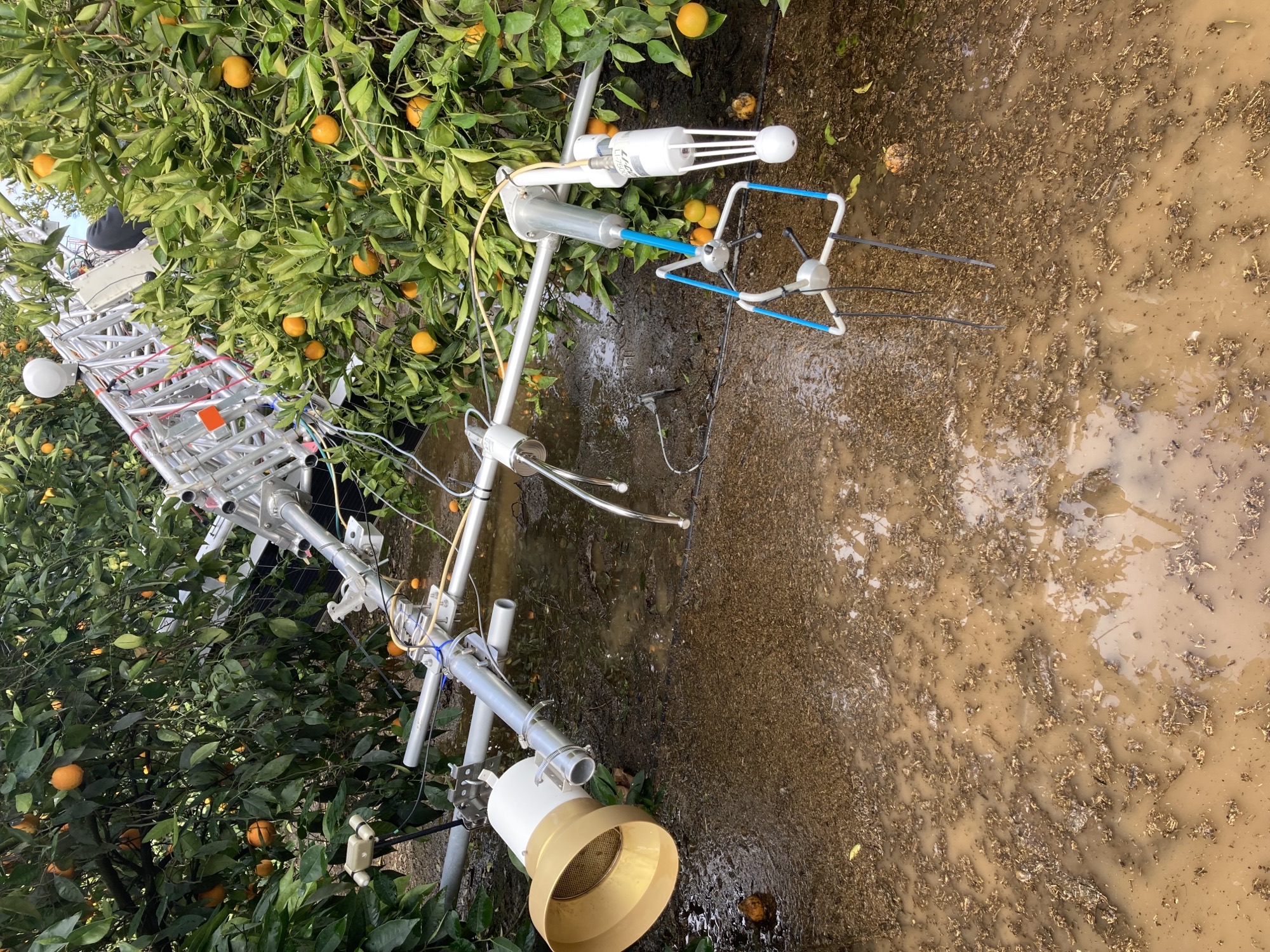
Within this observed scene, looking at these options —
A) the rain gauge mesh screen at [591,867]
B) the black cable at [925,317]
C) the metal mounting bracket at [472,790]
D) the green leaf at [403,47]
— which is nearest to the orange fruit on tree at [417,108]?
the green leaf at [403,47]

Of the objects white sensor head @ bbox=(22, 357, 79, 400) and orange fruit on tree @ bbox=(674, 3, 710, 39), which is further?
white sensor head @ bbox=(22, 357, 79, 400)

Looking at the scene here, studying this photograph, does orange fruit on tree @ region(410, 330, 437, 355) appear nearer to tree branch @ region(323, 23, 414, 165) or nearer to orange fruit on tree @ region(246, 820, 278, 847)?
tree branch @ region(323, 23, 414, 165)

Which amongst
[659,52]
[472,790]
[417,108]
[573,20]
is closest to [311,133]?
[417,108]

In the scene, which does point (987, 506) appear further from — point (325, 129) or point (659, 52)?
point (325, 129)

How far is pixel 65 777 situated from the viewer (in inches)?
77.2

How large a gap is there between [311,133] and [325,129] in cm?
11

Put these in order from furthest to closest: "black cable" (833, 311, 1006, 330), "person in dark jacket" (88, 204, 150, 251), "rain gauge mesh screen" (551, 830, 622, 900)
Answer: "person in dark jacket" (88, 204, 150, 251) < "black cable" (833, 311, 1006, 330) < "rain gauge mesh screen" (551, 830, 622, 900)

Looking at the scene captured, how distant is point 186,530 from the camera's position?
286 cm

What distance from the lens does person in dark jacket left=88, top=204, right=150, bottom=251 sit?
3250mm

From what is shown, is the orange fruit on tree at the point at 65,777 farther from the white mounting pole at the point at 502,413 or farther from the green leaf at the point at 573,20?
the green leaf at the point at 573,20

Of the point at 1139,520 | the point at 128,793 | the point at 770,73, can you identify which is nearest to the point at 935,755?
the point at 1139,520

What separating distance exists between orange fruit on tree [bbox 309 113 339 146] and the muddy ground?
1365mm

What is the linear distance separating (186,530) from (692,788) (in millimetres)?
2250

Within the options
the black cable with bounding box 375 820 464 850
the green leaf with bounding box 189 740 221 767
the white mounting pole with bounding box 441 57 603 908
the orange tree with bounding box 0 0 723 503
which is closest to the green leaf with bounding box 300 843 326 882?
the black cable with bounding box 375 820 464 850
